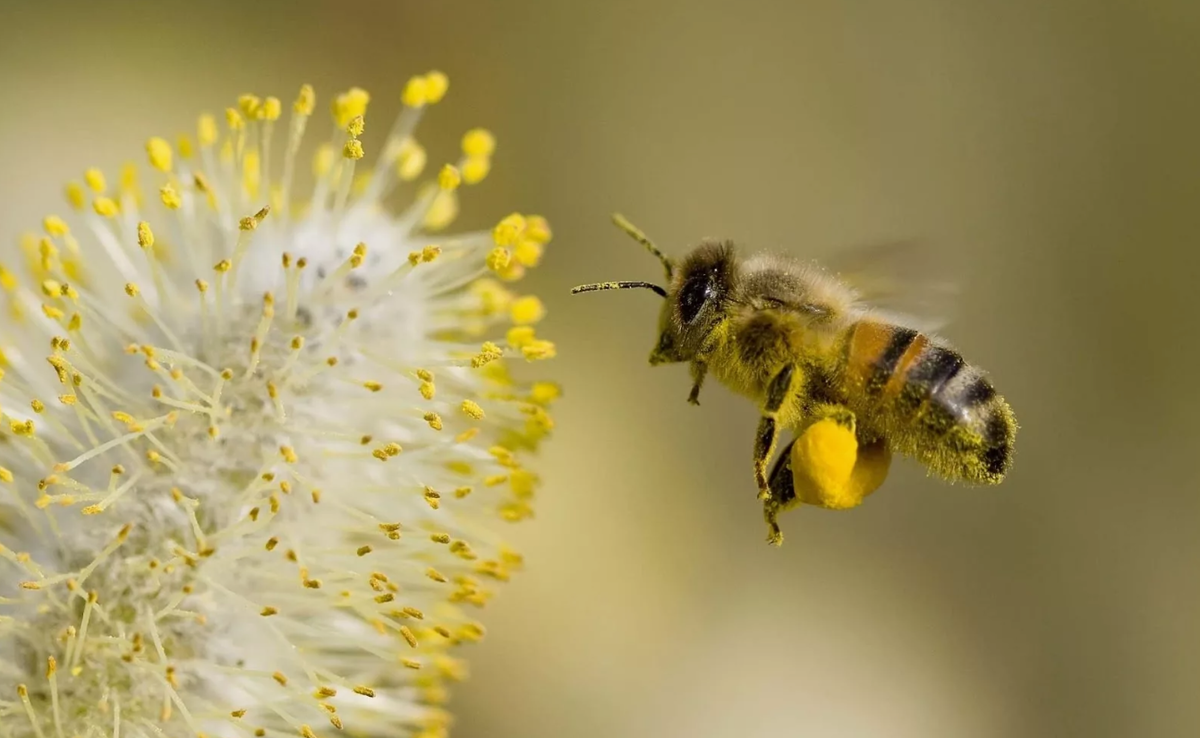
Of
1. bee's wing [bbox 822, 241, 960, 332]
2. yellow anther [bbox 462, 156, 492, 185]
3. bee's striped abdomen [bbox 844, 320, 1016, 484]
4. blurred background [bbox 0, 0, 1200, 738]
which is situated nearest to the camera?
bee's striped abdomen [bbox 844, 320, 1016, 484]

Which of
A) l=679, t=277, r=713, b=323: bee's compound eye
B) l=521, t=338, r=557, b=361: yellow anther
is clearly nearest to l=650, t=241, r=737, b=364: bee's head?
l=679, t=277, r=713, b=323: bee's compound eye

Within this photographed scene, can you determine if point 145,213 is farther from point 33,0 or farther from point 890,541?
point 890,541

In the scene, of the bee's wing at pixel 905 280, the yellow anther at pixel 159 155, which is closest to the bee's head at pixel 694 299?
the bee's wing at pixel 905 280

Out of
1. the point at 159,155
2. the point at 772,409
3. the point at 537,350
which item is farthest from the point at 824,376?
the point at 159,155

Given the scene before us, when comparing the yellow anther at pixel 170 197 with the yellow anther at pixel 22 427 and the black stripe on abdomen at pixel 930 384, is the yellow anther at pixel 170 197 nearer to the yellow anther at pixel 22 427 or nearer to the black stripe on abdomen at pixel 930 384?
the yellow anther at pixel 22 427

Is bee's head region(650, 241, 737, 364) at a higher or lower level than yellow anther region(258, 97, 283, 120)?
lower

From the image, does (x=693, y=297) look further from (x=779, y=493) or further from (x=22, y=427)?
(x=22, y=427)

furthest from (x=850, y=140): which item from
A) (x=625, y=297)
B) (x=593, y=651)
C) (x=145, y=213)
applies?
(x=145, y=213)

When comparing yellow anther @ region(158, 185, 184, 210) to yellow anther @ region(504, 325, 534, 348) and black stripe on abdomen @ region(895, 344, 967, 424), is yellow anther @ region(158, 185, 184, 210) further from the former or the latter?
black stripe on abdomen @ region(895, 344, 967, 424)
